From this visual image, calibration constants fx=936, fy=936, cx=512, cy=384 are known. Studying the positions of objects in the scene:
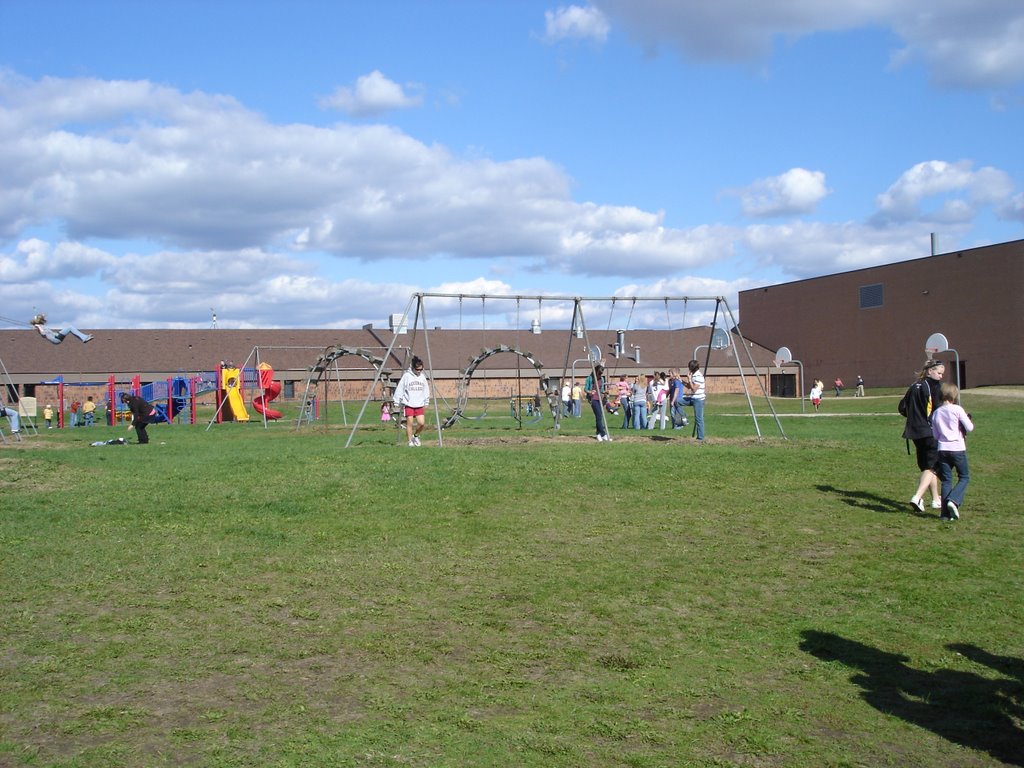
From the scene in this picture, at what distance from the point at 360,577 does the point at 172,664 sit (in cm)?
247

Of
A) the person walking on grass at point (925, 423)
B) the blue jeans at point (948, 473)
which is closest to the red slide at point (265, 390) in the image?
the person walking on grass at point (925, 423)

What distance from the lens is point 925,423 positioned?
1170 cm

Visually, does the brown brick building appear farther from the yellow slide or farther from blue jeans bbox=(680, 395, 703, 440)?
blue jeans bbox=(680, 395, 703, 440)

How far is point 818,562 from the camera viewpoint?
923 centimetres

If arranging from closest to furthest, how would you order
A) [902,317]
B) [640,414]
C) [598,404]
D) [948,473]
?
[948,473]
[598,404]
[640,414]
[902,317]

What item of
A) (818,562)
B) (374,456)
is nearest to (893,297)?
(374,456)

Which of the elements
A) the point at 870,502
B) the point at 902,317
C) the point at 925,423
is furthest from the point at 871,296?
the point at 925,423

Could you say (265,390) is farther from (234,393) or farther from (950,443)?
(950,443)

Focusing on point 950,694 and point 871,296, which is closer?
point 950,694

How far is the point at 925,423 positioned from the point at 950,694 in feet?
21.6

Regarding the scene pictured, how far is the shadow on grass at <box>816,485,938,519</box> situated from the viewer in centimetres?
1188

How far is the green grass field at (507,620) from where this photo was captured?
5.06 m

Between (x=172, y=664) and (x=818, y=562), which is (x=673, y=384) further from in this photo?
(x=172, y=664)

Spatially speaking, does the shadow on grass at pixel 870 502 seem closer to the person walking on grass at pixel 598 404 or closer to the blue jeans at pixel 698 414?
the blue jeans at pixel 698 414
